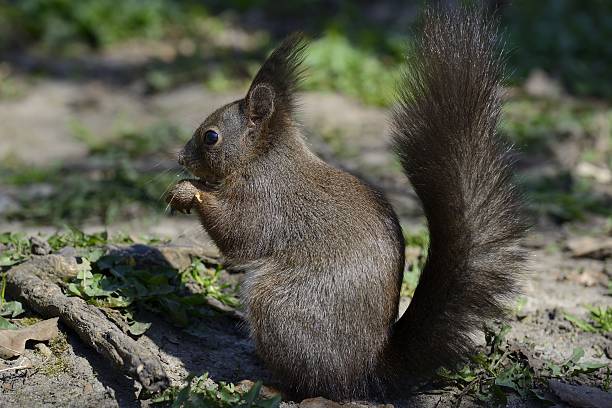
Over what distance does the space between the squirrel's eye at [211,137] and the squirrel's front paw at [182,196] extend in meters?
0.25

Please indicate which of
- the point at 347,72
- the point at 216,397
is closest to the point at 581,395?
the point at 216,397

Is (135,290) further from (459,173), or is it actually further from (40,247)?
(459,173)

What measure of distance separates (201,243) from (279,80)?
1145mm

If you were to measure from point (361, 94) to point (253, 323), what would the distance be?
4872mm

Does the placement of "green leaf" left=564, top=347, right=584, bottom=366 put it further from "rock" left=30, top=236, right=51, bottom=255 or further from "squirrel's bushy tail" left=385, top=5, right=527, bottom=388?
"rock" left=30, top=236, right=51, bottom=255

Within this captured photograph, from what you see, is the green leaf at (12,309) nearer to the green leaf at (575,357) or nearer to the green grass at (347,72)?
the green leaf at (575,357)

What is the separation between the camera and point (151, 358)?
3.27 metres

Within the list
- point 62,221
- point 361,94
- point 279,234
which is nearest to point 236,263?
point 279,234

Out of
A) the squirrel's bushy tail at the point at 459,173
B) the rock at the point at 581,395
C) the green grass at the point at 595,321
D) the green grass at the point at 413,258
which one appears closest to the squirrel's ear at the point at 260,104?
the squirrel's bushy tail at the point at 459,173

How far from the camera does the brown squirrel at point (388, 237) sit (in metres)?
3.16

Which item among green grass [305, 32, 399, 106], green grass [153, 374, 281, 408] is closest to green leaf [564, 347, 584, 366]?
green grass [153, 374, 281, 408]

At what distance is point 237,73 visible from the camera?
8.36 meters

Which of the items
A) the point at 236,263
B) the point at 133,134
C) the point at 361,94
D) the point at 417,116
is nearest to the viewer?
the point at 417,116

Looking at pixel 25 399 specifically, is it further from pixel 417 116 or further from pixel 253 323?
pixel 417 116
